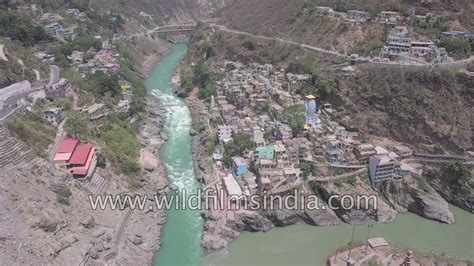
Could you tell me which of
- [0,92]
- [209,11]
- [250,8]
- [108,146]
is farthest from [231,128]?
[209,11]

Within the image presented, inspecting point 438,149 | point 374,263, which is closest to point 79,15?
point 438,149

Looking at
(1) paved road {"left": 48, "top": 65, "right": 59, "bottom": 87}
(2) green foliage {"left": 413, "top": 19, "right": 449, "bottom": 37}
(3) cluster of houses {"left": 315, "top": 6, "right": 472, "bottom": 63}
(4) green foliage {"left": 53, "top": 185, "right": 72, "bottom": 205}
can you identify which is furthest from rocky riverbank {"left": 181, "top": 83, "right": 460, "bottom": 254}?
(2) green foliage {"left": 413, "top": 19, "right": 449, "bottom": 37}

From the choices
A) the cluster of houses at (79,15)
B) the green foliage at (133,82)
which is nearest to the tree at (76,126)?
the green foliage at (133,82)

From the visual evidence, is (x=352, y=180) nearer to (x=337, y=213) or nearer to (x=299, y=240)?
(x=337, y=213)

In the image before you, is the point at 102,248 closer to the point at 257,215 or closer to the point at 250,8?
the point at 257,215

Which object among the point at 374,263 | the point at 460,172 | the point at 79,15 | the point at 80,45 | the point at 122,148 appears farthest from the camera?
the point at 79,15

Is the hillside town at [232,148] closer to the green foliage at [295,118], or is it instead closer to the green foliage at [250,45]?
the green foliage at [295,118]

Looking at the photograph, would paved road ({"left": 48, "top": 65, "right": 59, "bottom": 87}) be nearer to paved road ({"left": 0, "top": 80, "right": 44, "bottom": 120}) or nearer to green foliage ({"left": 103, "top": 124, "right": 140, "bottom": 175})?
paved road ({"left": 0, "top": 80, "right": 44, "bottom": 120})
